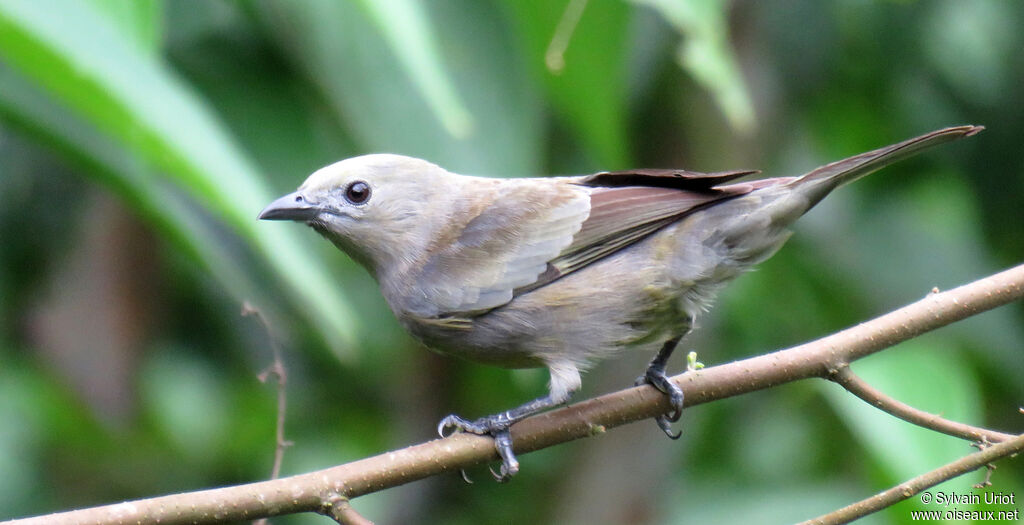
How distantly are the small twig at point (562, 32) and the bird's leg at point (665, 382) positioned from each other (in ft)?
3.26

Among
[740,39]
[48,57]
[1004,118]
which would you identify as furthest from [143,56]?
[1004,118]

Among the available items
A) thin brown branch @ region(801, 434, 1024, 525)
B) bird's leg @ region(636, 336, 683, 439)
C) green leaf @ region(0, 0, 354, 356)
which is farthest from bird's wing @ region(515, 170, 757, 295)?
thin brown branch @ region(801, 434, 1024, 525)

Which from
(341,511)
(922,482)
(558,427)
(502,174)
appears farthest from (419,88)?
(922,482)

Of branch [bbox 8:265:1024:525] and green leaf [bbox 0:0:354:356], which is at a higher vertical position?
green leaf [bbox 0:0:354:356]

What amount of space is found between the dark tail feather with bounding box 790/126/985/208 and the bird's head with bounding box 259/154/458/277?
1.19 m

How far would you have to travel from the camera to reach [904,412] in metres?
2.67

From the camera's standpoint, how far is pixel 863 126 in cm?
575

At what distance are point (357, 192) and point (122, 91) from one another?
956mm

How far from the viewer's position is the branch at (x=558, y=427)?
234cm

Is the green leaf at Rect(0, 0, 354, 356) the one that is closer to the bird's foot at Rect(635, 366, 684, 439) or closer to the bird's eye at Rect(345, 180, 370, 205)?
the bird's eye at Rect(345, 180, 370, 205)

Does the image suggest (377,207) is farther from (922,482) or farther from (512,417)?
(922,482)

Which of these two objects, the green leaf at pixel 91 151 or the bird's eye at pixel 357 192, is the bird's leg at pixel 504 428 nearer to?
the bird's eye at pixel 357 192

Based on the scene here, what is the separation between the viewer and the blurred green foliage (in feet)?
12.9

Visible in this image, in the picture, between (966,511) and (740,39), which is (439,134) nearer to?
(740,39)
